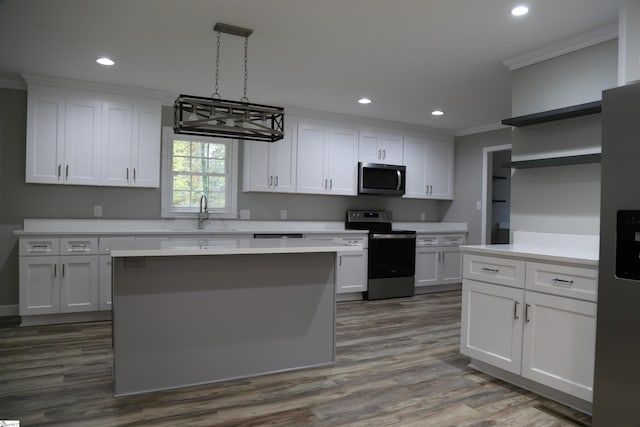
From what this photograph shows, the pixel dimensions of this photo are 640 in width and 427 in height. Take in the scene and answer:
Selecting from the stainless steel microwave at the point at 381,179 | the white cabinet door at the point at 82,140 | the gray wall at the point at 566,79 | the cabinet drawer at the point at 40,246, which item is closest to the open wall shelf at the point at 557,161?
the gray wall at the point at 566,79

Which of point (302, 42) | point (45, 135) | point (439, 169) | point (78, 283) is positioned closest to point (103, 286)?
point (78, 283)

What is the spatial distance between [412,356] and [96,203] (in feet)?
11.8

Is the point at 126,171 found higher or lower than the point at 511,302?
higher

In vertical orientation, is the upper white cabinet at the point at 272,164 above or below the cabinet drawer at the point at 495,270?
above

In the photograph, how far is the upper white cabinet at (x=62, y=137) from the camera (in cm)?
417

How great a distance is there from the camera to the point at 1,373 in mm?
2789

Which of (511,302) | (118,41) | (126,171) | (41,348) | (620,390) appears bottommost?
(41,348)

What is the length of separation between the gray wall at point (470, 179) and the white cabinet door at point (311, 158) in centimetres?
233

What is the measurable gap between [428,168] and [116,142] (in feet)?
13.9

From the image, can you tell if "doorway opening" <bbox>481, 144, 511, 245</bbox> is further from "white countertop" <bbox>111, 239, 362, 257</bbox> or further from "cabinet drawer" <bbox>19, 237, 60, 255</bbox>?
"cabinet drawer" <bbox>19, 237, 60, 255</bbox>

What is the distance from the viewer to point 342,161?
18.5ft

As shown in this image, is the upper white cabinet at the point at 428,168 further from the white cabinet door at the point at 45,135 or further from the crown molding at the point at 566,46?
the white cabinet door at the point at 45,135

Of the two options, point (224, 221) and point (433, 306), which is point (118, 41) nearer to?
point (224, 221)

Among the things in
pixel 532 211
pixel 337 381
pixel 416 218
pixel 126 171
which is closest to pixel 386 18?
pixel 532 211
